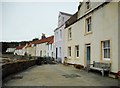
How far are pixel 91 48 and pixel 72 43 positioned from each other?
7084 mm

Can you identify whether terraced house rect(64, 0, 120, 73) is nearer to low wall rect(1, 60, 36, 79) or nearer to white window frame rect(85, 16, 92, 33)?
white window frame rect(85, 16, 92, 33)

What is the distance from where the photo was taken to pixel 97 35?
56.3ft

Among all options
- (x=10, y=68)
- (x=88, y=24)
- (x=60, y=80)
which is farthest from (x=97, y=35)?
(x=10, y=68)

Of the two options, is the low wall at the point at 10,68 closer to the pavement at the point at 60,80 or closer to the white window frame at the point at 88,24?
the pavement at the point at 60,80

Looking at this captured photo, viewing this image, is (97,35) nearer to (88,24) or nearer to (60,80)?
(88,24)

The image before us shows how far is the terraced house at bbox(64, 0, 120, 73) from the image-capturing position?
1424 centimetres

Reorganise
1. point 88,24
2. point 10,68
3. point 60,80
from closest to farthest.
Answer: point 60,80 → point 10,68 → point 88,24

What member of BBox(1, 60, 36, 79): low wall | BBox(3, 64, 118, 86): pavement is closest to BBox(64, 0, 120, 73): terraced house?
BBox(3, 64, 118, 86): pavement

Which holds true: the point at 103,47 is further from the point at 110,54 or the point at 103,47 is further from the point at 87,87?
the point at 87,87

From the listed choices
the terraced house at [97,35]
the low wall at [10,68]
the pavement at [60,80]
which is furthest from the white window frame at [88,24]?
the low wall at [10,68]

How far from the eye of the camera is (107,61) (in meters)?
15.2

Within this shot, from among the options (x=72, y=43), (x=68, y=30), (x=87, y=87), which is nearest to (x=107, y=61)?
(x=87, y=87)

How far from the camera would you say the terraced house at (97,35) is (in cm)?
1424

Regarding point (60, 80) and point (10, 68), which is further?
point (10, 68)
